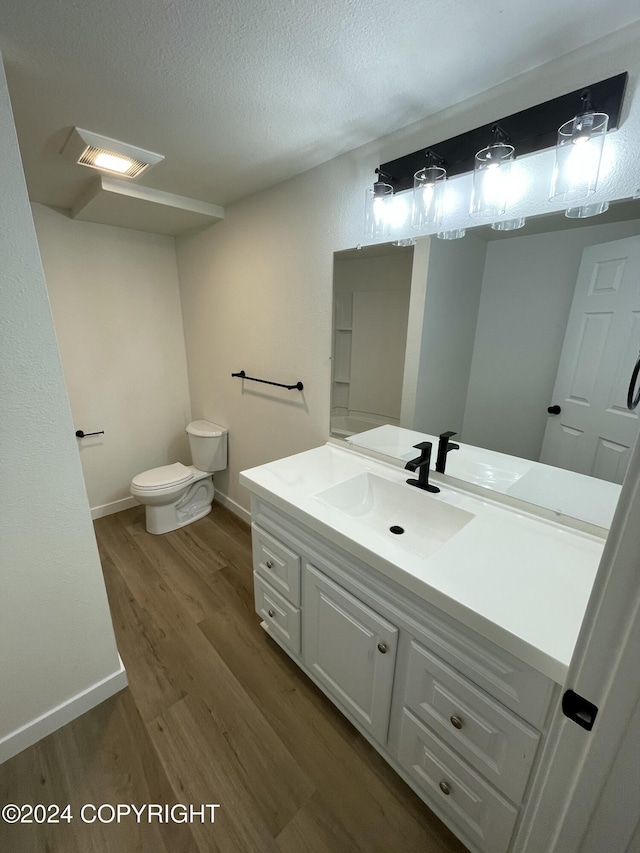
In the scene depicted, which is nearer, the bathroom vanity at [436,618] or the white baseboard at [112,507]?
the bathroom vanity at [436,618]

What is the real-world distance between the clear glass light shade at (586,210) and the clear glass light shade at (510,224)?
120 mm

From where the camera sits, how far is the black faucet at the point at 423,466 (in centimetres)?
129

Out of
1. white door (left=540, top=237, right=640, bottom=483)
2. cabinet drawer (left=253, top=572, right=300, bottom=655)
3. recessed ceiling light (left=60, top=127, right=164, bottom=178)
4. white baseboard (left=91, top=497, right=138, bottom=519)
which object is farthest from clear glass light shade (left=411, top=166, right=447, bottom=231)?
white baseboard (left=91, top=497, right=138, bottom=519)

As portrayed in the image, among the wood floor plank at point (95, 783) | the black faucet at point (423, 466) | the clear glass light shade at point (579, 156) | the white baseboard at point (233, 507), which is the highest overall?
the clear glass light shade at point (579, 156)

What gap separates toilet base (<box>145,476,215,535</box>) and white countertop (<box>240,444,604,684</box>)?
4.89ft

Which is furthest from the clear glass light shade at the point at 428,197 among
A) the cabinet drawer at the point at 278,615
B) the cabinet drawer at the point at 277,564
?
the cabinet drawer at the point at 278,615

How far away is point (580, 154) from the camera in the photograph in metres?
0.96

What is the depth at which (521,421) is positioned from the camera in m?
1.27

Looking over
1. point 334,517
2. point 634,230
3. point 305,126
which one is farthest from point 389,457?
point 305,126

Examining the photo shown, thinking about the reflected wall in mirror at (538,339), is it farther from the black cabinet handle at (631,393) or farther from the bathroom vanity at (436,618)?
the bathroom vanity at (436,618)

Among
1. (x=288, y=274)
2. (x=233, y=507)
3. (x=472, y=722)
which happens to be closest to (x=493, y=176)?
(x=288, y=274)

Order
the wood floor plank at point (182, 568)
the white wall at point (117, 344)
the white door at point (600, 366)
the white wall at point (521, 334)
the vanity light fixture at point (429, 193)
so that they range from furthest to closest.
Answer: the white wall at point (117, 344), the wood floor plank at point (182, 568), the vanity light fixture at point (429, 193), the white wall at point (521, 334), the white door at point (600, 366)

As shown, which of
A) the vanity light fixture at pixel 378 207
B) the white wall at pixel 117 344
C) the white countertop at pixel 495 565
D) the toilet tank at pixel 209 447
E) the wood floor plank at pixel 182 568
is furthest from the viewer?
the toilet tank at pixel 209 447

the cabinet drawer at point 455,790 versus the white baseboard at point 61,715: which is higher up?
the cabinet drawer at point 455,790
